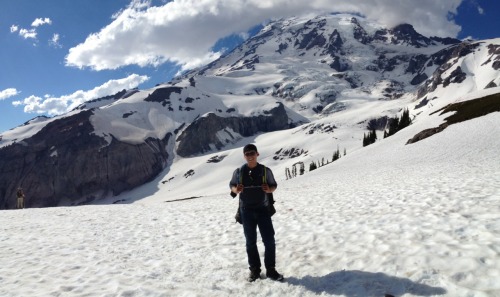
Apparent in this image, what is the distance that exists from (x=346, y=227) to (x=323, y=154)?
581 feet

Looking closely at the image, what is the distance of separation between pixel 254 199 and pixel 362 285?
2.87 m

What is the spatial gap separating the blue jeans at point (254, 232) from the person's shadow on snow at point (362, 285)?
2.48 feet

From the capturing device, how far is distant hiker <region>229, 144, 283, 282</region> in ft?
27.0

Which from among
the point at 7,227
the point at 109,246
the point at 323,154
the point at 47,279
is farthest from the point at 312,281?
the point at 323,154

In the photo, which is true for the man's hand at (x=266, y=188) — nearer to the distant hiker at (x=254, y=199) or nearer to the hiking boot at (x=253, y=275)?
the distant hiker at (x=254, y=199)

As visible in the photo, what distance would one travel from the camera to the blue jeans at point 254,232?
8.23 metres

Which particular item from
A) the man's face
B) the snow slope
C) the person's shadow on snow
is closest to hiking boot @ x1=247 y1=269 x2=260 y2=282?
the snow slope

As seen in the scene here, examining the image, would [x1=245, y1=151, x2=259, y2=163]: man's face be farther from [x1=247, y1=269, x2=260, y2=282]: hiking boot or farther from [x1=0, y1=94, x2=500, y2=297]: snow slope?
[x1=0, y1=94, x2=500, y2=297]: snow slope

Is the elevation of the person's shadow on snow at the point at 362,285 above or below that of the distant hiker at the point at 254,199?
below

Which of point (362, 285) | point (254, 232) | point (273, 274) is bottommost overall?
point (362, 285)

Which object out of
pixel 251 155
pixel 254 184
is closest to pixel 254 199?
pixel 254 184

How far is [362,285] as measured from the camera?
701 cm

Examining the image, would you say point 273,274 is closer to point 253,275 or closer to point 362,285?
point 253,275

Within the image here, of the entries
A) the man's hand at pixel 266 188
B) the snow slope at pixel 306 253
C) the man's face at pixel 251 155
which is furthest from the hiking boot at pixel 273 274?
the man's face at pixel 251 155
